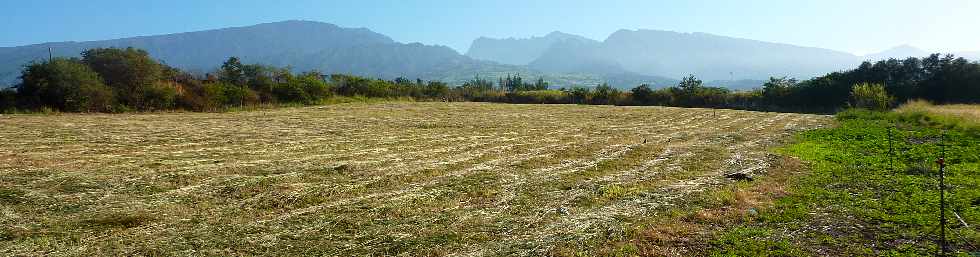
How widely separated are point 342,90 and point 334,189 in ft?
205

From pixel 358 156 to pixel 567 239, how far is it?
12507 millimetres

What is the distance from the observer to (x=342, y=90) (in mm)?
74500

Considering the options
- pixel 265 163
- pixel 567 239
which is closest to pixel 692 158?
pixel 567 239

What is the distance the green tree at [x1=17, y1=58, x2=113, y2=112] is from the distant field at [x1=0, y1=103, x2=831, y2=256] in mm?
13424

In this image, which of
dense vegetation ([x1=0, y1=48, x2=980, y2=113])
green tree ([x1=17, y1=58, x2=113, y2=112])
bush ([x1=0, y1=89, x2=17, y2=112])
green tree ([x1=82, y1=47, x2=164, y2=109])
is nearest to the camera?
bush ([x1=0, y1=89, x2=17, y2=112])

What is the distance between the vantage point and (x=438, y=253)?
9.48m

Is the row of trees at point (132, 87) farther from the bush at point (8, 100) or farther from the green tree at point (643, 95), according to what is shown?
the green tree at point (643, 95)

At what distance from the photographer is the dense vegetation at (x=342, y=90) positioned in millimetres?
41031

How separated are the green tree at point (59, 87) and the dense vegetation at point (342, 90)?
68 millimetres

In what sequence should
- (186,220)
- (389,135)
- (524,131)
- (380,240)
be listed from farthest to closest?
1. (524,131)
2. (389,135)
3. (186,220)
4. (380,240)

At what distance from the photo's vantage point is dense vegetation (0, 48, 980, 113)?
4103cm

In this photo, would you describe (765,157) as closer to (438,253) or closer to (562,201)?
(562,201)

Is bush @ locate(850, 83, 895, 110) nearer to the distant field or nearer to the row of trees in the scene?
the distant field

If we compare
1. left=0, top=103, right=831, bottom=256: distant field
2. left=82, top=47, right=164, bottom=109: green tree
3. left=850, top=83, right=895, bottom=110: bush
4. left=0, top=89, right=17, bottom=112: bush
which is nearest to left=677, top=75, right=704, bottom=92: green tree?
left=850, top=83, right=895, bottom=110: bush
